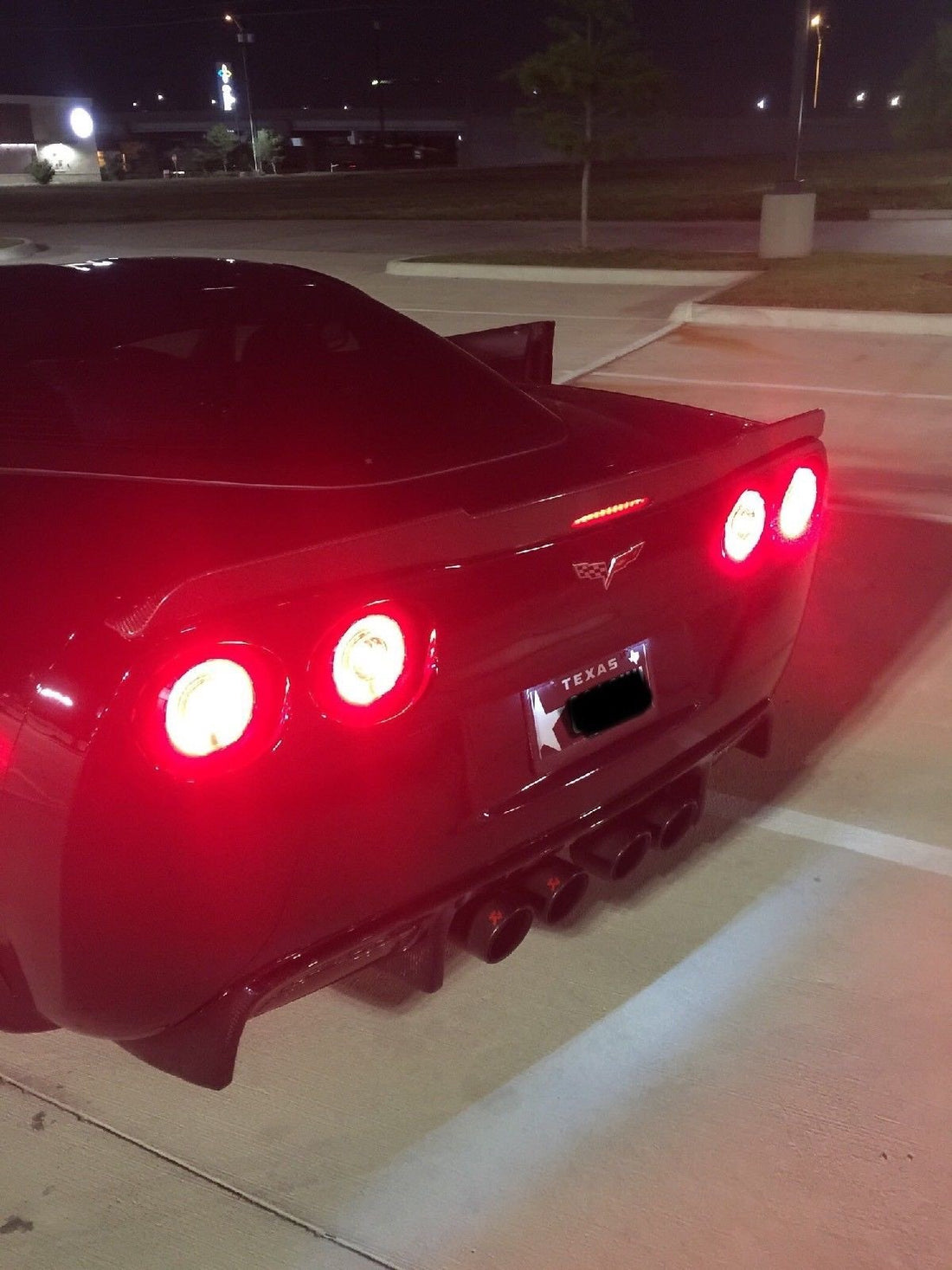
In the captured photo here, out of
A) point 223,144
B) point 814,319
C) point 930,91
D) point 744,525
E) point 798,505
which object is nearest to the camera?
point 744,525

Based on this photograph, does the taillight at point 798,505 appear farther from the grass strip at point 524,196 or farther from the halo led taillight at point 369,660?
the grass strip at point 524,196

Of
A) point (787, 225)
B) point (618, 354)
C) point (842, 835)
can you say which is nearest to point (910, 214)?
point (787, 225)

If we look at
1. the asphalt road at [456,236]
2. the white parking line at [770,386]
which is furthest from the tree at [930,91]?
the white parking line at [770,386]

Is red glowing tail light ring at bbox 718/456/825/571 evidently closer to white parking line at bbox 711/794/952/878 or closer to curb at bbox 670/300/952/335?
white parking line at bbox 711/794/952/878

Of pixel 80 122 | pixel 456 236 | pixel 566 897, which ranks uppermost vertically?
pixel 80 122

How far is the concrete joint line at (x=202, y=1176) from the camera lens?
6.69ft

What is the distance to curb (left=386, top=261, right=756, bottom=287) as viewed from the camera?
48.9 feet

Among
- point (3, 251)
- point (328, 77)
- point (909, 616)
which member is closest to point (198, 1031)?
point (909, 616)

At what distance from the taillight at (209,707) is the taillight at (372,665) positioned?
0.39ft

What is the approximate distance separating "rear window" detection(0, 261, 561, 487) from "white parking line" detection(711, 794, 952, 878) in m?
1.28

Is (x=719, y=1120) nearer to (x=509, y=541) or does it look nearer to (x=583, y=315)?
(x=509, y=541)

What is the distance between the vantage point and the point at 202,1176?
2.19 m

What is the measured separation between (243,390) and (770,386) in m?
6.84

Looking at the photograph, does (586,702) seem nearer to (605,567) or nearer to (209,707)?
(605,567)
